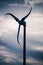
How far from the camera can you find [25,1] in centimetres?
499

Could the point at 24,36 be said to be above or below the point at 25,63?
above

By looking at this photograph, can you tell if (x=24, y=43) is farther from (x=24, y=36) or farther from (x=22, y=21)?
(x=22, y=21)

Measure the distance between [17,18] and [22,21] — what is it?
12cm

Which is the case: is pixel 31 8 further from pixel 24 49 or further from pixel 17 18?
pixel 24 49

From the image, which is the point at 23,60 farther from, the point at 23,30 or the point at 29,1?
the point at 29,1

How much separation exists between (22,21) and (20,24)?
73mm

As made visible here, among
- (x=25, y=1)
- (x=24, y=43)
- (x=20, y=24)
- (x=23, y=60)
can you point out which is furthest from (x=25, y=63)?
(x=25, y=1)

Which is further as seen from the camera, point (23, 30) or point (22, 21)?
point (23, 30)

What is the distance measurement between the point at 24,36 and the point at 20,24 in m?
0.41

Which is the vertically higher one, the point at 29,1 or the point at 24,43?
Result: the point at 29,1

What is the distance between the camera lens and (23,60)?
207 inches

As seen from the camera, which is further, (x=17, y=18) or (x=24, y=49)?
(x=24, y=49)

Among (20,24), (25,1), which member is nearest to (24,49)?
(20,24)

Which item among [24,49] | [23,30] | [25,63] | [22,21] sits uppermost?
[22,21]
